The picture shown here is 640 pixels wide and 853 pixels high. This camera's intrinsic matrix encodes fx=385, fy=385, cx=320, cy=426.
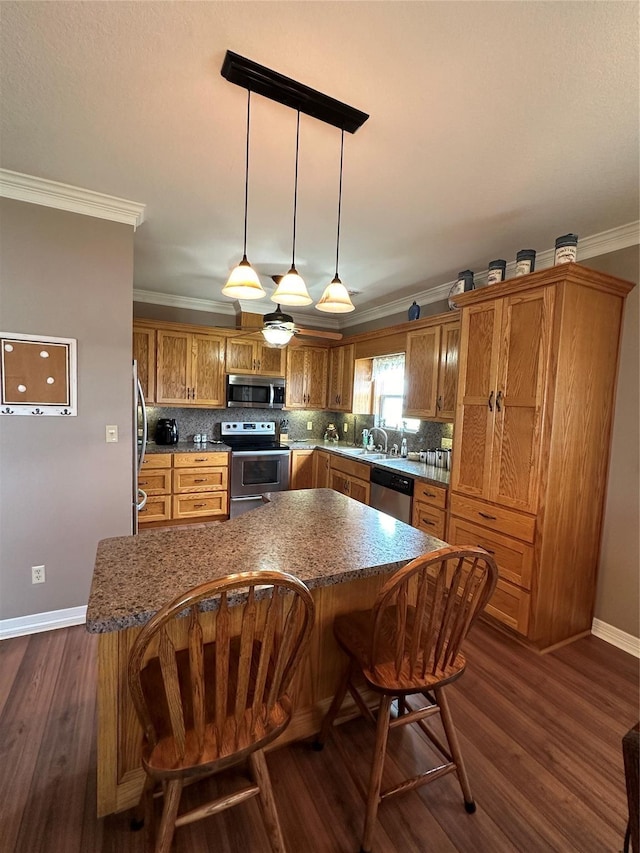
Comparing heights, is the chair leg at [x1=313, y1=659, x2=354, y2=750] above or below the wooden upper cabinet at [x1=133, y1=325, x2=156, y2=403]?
below

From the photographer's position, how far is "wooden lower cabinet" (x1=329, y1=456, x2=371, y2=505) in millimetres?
3973

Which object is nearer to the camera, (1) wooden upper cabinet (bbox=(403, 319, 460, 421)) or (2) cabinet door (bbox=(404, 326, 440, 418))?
(1) wooden upper cabinet (bbox=(403, 319, 460, 421))

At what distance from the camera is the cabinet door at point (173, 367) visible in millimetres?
4332

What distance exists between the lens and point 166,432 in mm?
4465

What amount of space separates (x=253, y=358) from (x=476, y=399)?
9.55 feet

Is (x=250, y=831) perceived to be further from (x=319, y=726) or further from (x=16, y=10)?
(x=16, y=10)

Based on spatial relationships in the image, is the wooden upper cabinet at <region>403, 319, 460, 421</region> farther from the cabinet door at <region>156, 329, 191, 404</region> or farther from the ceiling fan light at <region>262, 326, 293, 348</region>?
the cabinet door at <region>156, 329, 191, 404</region>

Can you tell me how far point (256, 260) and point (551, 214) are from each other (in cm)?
220

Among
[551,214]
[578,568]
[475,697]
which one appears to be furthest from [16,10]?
[578,568]

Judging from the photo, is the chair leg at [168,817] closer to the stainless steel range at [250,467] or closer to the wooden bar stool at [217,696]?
the wooden bar stool at [217,696]

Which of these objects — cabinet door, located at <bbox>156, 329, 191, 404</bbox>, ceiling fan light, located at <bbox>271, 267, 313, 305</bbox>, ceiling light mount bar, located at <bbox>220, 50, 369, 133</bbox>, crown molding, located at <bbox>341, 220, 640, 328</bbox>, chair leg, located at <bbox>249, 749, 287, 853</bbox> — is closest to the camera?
chair leg, located at <bbox>249, 749, 287, 853</bbox>

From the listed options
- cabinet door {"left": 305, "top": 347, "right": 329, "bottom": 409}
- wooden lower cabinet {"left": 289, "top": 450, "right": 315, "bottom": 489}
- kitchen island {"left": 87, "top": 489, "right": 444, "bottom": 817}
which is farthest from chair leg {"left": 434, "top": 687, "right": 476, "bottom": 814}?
cabinet door {"left": 305, "top": 347, "right": 329, "bottom": 409}

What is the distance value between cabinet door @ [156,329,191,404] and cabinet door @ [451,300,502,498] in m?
3.05

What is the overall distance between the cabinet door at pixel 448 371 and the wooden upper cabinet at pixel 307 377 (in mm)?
2135
